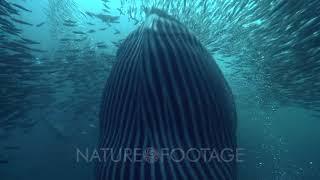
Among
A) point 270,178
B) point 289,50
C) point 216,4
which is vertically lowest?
point 270,178

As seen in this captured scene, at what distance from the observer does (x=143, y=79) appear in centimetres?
119

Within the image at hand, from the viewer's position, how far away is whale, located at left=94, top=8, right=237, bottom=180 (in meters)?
1.17

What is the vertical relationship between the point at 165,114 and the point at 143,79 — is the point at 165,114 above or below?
below

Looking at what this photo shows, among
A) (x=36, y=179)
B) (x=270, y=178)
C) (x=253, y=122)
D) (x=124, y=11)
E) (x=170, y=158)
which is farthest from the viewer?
(x=253, y=122)

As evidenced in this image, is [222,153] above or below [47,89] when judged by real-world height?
below

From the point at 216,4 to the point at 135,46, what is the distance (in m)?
10.9

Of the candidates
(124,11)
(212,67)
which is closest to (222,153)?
(212,67)

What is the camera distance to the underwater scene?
1195 millimetres

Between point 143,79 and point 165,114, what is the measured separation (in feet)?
0.47

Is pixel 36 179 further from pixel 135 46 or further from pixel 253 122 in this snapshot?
pixel 253 122

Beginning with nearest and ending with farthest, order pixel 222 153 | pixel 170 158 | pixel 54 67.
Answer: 1. pixel 170 158
2. pixel 222 153
3. pixel 54 67

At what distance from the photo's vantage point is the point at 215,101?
1257 mm

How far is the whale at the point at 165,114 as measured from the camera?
45.9 inches

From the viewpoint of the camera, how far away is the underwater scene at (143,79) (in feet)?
3.92
